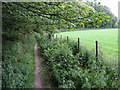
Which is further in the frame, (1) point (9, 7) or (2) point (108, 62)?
(2) point (108, 62)

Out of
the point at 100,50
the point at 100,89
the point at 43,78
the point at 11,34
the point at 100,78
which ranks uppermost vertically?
the point at 11,34

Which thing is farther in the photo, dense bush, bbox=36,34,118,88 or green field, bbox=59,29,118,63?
green field, bbox=59,29,118,63

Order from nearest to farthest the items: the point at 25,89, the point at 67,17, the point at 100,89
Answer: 1. the point at 67,17
2. the point at 100,89
3. the point at 25,89

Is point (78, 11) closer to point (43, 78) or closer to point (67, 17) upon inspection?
point (67, 17)

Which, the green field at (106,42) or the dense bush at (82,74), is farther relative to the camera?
the green field at (106,42)

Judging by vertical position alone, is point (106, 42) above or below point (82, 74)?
above

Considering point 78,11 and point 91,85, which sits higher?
point 78,11

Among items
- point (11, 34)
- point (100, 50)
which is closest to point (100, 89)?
point (100, 50)

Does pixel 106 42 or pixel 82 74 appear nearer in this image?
pixel 82 74

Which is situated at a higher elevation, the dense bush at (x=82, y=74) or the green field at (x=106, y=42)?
the green field at (x=106, y=42)

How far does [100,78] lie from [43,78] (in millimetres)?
2526

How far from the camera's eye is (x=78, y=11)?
2.54m

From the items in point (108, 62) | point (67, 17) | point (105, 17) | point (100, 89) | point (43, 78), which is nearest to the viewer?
point (105, 17)

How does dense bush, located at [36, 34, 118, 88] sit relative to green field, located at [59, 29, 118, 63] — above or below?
below
